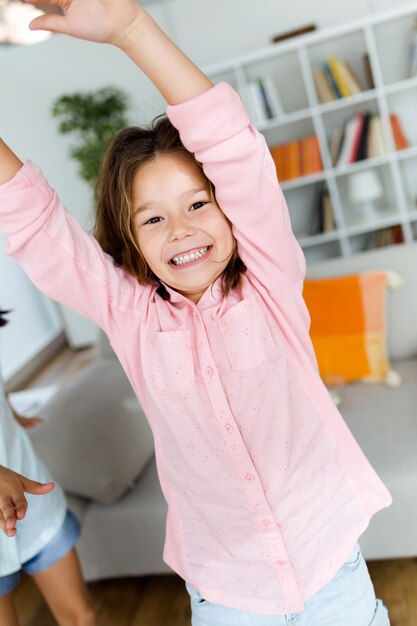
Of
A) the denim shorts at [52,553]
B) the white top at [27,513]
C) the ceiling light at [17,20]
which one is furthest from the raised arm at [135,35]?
the ceiling light at [17,20]

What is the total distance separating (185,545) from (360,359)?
52.3 inches

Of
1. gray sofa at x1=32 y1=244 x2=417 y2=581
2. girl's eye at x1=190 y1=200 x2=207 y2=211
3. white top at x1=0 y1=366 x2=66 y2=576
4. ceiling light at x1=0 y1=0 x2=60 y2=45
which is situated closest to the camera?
girl's eye at x1=190 y1=200 x2=207 y2=211

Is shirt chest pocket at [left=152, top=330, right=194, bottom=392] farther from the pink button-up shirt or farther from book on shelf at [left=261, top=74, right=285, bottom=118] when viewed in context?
book on shelf at [left=261, top=74, right=285, bottom=118]

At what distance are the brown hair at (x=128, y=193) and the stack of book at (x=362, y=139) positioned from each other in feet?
12.2

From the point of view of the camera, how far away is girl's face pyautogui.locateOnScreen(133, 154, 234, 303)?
3.45 feet

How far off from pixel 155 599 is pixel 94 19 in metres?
1.81

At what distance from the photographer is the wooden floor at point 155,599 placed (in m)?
1.92

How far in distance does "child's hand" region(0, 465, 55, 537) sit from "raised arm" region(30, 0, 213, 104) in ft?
2.05

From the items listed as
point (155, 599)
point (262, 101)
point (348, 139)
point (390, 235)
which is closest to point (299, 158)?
point (348, 139)

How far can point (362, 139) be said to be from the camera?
468 cm

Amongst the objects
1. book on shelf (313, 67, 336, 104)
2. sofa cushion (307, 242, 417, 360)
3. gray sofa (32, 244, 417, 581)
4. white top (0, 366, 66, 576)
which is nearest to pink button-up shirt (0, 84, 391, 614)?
white top (0, 366, 66, 576)

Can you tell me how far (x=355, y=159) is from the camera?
15.5ft

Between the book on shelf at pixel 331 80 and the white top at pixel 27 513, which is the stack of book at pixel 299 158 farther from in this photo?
the white top at pixel 27 513

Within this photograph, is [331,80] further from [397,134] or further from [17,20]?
[17,20]
